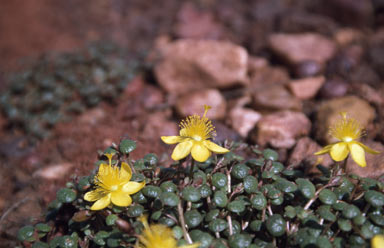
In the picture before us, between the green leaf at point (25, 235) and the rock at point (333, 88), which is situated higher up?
the rock at point (333, 88)

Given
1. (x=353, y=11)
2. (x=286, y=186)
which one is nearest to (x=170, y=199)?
(x=286, y=186)

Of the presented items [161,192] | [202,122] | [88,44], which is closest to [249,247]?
[161,192]

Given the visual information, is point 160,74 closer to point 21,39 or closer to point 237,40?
point 237,40

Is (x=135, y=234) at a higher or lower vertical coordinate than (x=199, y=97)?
lower

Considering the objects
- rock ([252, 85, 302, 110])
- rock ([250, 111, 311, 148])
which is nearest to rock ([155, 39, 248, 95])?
rock ([252, 85, 302, 110])

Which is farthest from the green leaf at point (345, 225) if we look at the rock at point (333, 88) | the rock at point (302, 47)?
the rock at point (302, 47)

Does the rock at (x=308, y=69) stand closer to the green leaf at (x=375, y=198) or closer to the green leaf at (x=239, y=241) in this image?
the green leaf at (x=375, y=198)

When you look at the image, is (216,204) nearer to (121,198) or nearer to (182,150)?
(182,150)

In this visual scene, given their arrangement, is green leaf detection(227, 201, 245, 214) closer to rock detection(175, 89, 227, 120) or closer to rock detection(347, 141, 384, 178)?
rock detection(347, 141, 384, 178)
